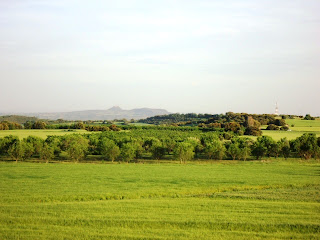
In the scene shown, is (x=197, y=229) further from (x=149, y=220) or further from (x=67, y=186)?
(x=67, y=186)

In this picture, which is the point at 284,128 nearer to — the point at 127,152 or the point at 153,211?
the point at 127,152

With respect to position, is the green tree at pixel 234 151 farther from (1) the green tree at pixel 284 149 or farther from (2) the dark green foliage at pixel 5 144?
(2) the dark green foliage at pixel 5 144

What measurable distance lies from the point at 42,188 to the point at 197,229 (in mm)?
21391

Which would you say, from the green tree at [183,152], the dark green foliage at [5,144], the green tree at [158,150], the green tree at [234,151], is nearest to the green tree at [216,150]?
the green tree at [234,151]

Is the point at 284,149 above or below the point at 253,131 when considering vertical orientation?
below

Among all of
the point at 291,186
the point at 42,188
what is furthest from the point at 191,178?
the point at 42,188

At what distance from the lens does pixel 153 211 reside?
74.6 ft

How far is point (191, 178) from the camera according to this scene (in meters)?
42.5

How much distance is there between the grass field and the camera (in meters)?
18.2

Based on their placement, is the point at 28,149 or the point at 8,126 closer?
the point at 28,149

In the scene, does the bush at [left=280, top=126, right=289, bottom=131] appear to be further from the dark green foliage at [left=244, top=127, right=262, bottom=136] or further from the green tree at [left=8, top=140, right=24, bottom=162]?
the green tree at [left=8, top=140, right=24, bottom=162]

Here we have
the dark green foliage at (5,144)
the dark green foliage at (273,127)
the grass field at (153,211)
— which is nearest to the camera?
the grass field at (153,211)

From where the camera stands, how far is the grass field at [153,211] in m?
18.2

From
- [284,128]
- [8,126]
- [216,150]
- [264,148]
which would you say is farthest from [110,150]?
[8,126]
